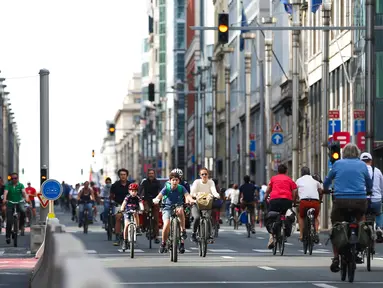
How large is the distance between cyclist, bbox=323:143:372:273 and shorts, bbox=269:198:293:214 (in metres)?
8.08

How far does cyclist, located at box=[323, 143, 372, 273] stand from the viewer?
1847 cm

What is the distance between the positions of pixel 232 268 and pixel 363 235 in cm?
424

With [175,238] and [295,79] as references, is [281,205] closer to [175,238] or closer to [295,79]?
[175,238]

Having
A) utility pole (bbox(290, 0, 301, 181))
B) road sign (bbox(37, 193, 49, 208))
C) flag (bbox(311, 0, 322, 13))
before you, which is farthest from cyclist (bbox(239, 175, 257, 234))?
flag (bbox(311, 0, 322, 13))

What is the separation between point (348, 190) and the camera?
1850cm

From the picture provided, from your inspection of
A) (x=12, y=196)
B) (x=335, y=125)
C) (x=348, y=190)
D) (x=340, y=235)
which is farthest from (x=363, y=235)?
(x=335, y=125)

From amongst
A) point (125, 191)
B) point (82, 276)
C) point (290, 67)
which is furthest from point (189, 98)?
point (82, 276)

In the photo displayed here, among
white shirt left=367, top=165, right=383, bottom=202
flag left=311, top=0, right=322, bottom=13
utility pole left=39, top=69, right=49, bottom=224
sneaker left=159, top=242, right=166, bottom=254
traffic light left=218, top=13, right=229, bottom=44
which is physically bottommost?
sneaker left=159, top=242, right=166, bottom=254

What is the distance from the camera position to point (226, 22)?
31.8 m

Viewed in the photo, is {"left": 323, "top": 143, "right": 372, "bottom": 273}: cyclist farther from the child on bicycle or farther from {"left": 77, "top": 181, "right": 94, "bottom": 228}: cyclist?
{"left": 77, "top": 181, "right": 94, "bottom": 228}: cyclist

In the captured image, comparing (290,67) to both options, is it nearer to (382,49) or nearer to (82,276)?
(382,49)

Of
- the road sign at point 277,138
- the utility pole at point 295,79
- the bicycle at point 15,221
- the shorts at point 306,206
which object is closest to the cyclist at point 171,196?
the shorts at point 306,206

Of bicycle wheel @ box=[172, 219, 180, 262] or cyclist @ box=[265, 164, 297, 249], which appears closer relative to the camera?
bicycle wheel @ box=[172, 219, 180, 262]

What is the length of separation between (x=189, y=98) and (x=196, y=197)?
119 metres
